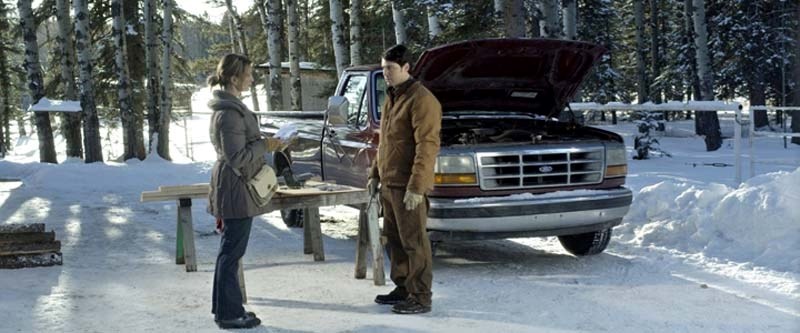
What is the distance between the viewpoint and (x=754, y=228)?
7672 millimetres

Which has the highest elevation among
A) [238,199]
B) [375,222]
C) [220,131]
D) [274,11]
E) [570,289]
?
[274,11]

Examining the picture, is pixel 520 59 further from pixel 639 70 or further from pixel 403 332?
pixel 639 70

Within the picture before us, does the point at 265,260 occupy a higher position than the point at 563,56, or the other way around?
the point at 563,56

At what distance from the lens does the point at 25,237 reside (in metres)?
7.79

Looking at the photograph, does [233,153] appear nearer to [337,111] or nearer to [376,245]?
[376,245]

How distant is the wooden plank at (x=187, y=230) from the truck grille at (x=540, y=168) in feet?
8.16

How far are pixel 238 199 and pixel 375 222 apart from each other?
5.61 ft

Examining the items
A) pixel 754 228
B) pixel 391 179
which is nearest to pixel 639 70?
pixel 754 228

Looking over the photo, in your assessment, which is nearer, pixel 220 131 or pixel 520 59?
pixel 220 131

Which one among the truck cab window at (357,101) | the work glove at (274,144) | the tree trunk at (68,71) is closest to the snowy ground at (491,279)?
the work glove at (274,144)

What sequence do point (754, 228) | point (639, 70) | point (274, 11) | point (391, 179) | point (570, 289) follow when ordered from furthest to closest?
1. point (639, 70)
2. point (274, 11)
3. point (754, 228)
4. point (570, 289)
5. point (391, 179)

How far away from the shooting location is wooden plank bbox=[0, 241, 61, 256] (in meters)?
7.36

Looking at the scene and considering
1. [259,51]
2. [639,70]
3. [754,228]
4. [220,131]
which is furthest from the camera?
[259,51]

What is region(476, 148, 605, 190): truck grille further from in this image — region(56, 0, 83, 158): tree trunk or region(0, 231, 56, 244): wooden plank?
region(56, 0, 83, 158): tree trunk
